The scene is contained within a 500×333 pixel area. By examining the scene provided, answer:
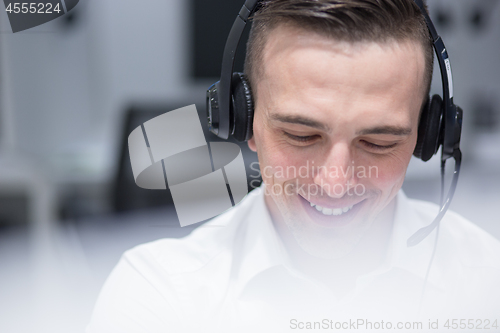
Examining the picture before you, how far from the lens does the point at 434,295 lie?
89 cm

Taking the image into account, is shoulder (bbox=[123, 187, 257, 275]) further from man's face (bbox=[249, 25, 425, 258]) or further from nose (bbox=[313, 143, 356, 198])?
nose (bbox=[313, 143, 356, 198])

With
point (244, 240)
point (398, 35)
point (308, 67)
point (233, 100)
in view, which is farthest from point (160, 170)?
point (398, 35)

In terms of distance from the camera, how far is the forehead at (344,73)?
25.5 inches

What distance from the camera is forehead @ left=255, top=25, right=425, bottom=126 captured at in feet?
2.12

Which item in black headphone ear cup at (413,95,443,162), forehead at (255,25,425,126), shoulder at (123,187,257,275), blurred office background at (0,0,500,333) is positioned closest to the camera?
forehead at (255,25,425,126)

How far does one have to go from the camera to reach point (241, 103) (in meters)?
0.77

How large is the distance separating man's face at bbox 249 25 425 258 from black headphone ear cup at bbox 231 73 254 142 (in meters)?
0.02

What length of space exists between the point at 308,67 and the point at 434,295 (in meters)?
0.64

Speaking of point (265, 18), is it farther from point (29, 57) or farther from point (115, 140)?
point (29, 57)

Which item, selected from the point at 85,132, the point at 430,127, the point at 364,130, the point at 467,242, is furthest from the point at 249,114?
the point at 85,132

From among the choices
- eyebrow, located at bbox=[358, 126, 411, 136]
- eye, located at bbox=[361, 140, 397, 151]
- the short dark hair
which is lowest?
eye, located at bbox=[361, 140, 397, 151]

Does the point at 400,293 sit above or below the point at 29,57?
below

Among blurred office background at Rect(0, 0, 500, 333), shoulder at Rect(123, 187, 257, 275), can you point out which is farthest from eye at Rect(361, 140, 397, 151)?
blurred office background at Rect(0, 0, 500, 333)

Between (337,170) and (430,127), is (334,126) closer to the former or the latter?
(337,170)
